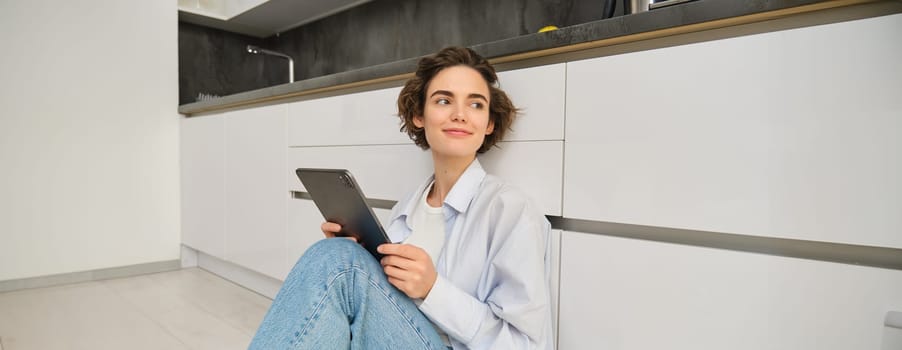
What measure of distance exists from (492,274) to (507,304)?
0.22ft

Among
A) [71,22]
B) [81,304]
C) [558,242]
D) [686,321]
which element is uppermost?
[71,22]

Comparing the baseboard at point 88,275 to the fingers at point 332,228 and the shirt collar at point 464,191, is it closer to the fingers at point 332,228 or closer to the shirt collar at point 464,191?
the fingers at point 332,228

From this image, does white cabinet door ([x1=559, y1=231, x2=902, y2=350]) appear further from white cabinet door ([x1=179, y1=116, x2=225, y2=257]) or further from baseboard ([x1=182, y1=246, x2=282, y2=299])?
white cabinet door ([x1=179, y1=116, x2=225, y2=257])

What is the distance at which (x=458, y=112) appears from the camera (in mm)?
1049

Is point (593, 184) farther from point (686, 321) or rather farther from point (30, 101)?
point (30, 101)

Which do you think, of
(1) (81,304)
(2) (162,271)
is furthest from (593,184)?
(2) (162,271)

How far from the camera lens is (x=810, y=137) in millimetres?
763

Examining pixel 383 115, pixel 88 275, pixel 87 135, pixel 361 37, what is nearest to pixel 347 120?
pixel 383 115

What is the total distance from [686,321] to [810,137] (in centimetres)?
36

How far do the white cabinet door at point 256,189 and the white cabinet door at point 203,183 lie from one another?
0.08m

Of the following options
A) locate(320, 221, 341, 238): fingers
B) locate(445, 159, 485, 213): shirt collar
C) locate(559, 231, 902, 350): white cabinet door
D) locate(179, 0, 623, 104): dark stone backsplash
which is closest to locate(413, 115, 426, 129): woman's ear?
locate(445, 159, 485, 213): shirt collar

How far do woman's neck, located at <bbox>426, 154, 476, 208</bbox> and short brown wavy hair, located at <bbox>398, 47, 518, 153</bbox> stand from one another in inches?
3.4

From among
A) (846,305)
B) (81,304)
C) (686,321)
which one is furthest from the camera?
(81,304)

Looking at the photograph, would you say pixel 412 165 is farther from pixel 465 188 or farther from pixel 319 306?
pixel 319 306
